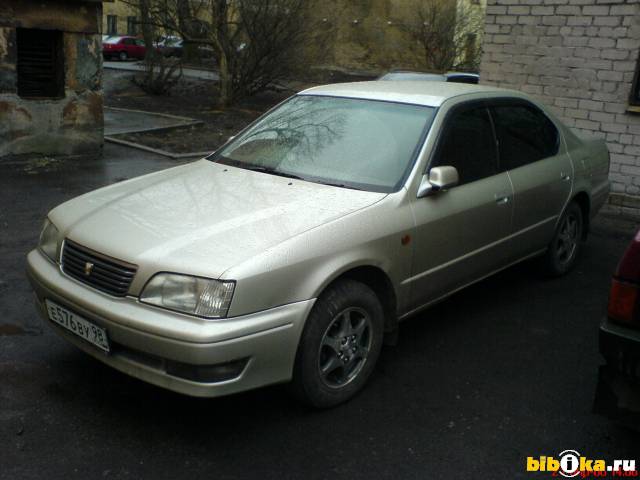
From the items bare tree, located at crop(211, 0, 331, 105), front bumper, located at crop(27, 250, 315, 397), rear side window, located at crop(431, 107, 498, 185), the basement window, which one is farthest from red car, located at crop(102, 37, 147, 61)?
front bumper, located at crop(27, 250, 315, 397)

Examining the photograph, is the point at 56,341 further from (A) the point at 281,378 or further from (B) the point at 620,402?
(B) the point at 620,402

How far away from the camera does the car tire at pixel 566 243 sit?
221 inches

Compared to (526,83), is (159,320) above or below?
below

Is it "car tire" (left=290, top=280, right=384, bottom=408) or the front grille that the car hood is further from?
"car tire" (left=290, top=280, right=384, bottom=408)

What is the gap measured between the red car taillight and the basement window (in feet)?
28.3

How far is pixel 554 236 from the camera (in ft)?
18.2

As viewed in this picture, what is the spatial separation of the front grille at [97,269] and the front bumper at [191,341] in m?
0.04

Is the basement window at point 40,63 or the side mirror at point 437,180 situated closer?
the side mirror at point 437,180

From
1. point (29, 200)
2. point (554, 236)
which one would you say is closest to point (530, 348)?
point (554, 236)

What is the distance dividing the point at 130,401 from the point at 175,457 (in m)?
0.57

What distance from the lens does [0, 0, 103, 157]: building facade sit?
29.7ft

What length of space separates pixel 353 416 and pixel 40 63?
7.89 metres

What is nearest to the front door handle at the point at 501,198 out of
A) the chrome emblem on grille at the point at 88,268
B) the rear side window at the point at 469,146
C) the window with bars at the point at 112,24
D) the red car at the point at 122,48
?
the rear side window at the point at 469,146

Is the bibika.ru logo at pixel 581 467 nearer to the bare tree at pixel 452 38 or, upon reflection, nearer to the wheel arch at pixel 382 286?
the wheel arch at pixel 382 286
